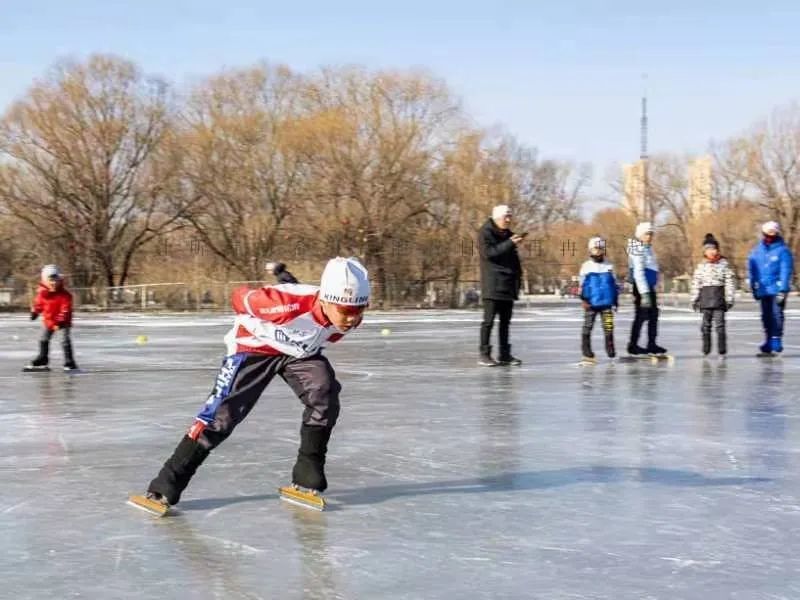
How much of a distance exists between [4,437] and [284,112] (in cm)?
4081

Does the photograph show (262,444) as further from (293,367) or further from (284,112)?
(284,112)

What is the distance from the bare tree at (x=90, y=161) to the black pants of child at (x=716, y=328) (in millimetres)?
36819

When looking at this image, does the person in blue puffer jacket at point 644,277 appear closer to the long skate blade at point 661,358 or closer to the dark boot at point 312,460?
the long skate blade at point 661,358

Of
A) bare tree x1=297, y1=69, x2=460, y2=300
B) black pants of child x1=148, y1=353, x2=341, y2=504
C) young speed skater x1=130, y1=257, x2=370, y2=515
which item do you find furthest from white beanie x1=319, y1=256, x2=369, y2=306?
bare tree x1=297, y1=69, x2=460, y2=300

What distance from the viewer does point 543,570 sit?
4.04 m

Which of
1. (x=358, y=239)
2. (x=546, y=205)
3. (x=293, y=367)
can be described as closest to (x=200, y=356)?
(x=293, y=367)

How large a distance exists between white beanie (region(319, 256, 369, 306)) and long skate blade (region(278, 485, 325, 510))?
979 mm

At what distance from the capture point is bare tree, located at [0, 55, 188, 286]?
45938 mm

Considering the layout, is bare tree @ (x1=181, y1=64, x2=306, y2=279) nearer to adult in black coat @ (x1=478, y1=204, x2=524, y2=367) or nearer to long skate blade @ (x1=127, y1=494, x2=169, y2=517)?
adult in black coat @ (x1=478, y1=204, x2=524, y2=367)

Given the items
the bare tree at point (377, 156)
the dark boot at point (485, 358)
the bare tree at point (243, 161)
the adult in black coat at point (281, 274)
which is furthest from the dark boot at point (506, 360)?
the bare tree at point (243, 161)

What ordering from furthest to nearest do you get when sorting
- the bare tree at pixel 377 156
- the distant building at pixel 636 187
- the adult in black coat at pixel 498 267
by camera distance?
the distant building at pixel 636 187, the bare tree at pixel 377 156, the adult in black coat at pixel 498 267

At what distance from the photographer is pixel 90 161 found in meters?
47.2

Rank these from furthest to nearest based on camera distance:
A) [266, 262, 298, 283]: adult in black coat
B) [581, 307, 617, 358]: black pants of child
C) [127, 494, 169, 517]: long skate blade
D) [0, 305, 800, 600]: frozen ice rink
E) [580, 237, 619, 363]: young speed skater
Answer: [580, 237, 619, 363]: young speed skater, [581, 307, 617, 358]: black pants of child, [266, 262, 298, 283]: adult in black coat, [127, 494, 169, 517]: long skate blade, [0, 305, 800, 600]: frozen ice rink

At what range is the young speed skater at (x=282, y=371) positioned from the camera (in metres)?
5.01
